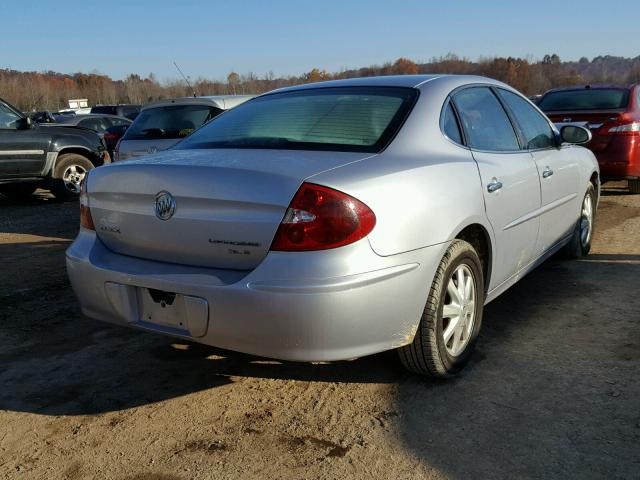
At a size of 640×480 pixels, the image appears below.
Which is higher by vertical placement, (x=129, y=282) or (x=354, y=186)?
(x=354, y=186)

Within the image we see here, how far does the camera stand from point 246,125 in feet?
11.5

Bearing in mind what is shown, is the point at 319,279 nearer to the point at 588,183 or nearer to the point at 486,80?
the point at 486,80

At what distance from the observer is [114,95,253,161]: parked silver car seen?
7207 millimetres

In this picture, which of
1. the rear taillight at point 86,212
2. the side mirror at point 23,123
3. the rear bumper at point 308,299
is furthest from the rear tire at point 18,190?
the rear bumper at point 308,299

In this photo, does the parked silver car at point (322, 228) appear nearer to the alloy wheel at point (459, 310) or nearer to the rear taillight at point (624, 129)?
the alloy wheel at point (459, 310)

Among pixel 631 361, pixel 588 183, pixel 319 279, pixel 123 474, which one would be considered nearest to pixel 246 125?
pixel 319 279

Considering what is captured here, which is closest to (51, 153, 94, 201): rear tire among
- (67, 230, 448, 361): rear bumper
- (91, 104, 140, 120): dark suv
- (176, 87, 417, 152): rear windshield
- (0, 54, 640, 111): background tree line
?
(176, 87, 417, 152): rear windshield

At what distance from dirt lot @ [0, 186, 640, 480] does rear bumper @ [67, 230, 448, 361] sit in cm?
39

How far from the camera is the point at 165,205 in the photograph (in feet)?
9.22

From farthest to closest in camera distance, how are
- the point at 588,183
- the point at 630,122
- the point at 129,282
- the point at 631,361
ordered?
the point at 630,122
the point at 588,183
the point at 631,361
the point at 129,282

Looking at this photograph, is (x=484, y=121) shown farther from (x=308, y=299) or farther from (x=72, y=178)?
(x=72, y=178)

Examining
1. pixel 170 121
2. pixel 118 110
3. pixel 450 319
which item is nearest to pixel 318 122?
pixel 450 319

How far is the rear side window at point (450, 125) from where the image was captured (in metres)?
3.33

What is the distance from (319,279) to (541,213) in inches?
84.1
